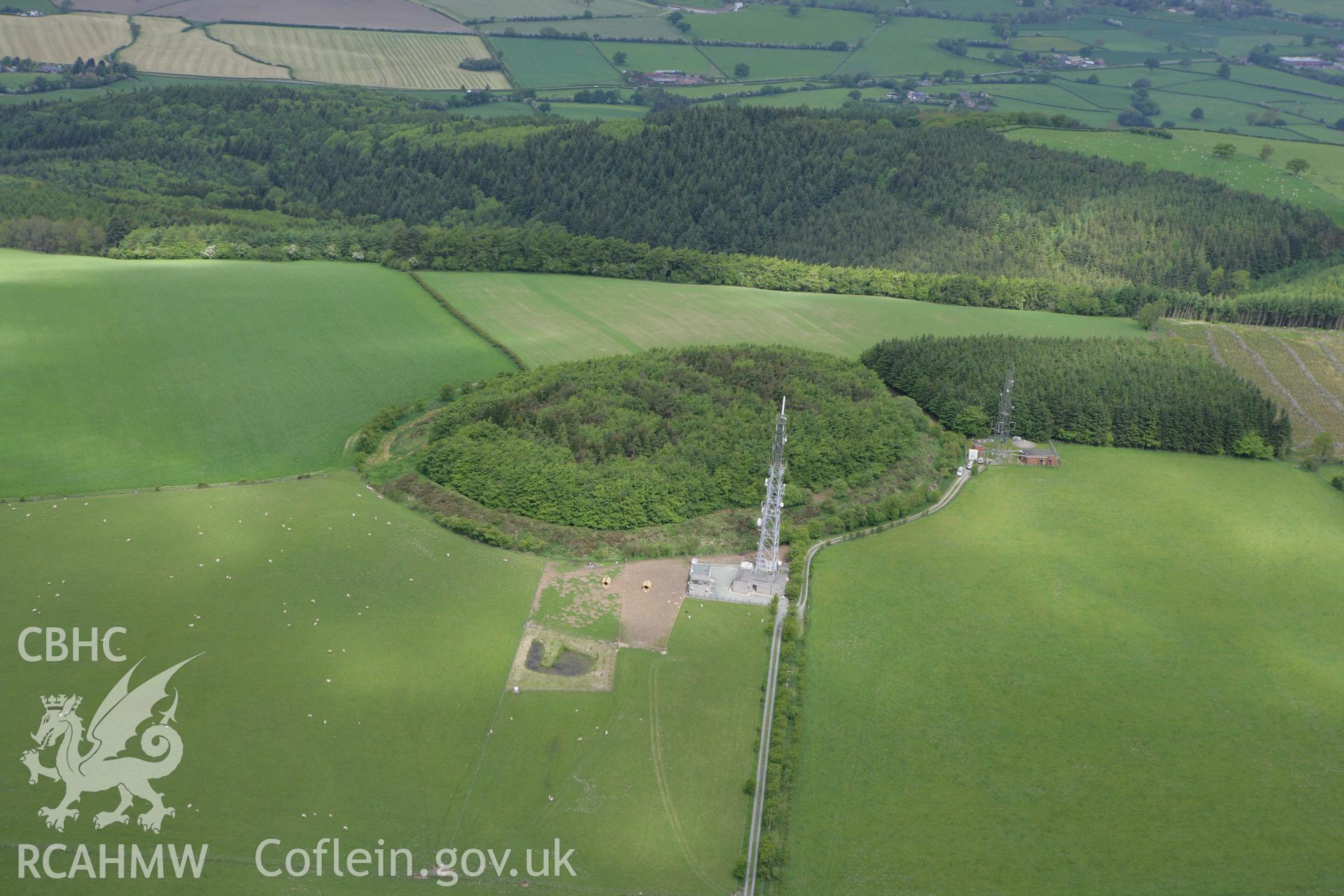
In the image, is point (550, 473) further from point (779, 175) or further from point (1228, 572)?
point (779, 175)

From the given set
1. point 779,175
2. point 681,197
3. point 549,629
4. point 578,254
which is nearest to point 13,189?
point 578,254

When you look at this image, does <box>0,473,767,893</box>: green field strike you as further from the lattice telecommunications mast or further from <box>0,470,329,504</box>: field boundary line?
the lattice telecommunications mast

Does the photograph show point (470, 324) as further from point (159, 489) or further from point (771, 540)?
point (771, 540)

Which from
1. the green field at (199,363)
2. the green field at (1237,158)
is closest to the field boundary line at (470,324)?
the green field at (199,363)

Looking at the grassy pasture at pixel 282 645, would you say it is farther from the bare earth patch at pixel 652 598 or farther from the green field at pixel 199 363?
the green field at pixel 199 363

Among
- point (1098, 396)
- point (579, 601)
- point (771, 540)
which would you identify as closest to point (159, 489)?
point (579, 601)

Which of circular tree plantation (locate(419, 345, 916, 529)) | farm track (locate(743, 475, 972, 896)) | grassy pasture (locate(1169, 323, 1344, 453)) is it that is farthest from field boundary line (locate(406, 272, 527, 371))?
grassy pasture (locate(1169, 323, 1344, 453))
